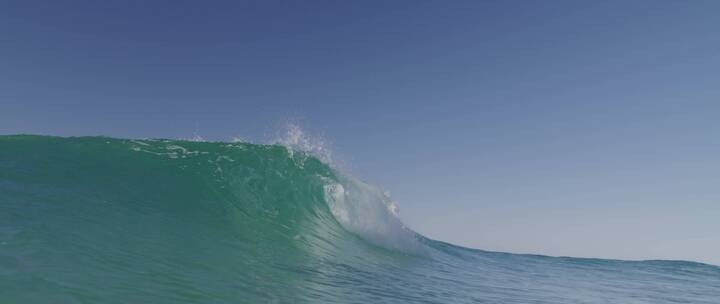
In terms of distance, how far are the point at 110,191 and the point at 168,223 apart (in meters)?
1.86

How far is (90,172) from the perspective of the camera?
10891 millimetres

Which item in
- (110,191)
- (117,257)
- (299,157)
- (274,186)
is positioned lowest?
(117,257)

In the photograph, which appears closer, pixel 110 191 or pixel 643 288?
pixel 110 191

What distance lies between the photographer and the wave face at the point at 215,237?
514 cm

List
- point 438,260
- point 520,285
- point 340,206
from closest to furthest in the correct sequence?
point 520,285, point 438,260, point 340,206

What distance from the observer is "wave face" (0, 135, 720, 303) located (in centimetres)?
514

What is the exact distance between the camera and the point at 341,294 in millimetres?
6020

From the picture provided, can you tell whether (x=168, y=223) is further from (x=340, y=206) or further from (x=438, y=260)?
(x=438, y=260)

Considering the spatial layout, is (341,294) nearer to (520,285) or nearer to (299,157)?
(520,285)

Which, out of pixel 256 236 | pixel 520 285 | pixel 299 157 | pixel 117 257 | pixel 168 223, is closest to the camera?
pixel 117 257

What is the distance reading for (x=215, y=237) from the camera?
845 cm

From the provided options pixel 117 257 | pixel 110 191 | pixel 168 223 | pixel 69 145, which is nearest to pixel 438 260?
pixel 168 223

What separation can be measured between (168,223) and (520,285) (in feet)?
24.4

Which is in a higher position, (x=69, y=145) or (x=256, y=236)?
(x=69, y=145)
